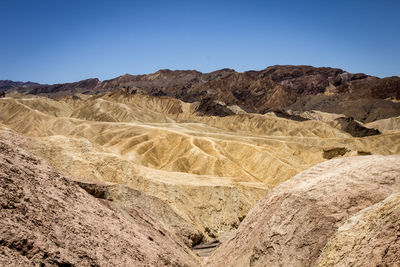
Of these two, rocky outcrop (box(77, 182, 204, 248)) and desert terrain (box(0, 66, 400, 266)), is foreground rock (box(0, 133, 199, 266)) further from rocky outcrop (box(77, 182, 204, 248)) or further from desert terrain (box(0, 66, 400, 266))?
rocky outcrop (box(77, 182, 204, 248))

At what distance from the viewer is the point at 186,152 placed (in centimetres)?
5825

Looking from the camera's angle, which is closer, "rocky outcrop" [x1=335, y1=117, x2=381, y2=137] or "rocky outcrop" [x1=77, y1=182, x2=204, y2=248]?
"rocky outcrop" [x1=77, y1=182, x2=204, y2=248]

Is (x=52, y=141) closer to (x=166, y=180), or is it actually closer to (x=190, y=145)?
(x=166, y=180)

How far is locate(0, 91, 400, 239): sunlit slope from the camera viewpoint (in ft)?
88.3

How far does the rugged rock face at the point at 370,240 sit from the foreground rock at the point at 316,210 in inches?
66.1

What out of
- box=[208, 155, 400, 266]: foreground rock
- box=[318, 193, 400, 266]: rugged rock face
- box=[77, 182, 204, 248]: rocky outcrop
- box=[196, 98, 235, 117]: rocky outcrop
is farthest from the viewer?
box=[196, 98, 235, 117]: rocky outcrop

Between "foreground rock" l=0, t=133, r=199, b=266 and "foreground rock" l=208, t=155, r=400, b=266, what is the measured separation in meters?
3.94

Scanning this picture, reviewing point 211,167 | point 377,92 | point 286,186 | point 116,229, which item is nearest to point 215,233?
point 286,186

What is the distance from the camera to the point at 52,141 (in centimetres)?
2658

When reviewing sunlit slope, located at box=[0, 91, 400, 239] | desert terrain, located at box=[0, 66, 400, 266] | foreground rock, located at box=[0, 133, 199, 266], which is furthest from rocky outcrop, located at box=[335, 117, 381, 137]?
foreground rock, located at box=[0, 133, 199, 266]

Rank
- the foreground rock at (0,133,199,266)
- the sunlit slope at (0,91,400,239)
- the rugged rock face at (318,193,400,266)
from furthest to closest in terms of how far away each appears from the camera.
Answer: the sunlit slope at (0,91,400,239), the foreground rock at (0,133,199,266), the rugged rock face at (318,193,400,266)

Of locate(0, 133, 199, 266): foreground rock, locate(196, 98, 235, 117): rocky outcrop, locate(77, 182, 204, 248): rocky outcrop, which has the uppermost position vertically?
locate(196, 98, 235, 117): rocky outcrop

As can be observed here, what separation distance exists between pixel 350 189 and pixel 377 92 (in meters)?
179

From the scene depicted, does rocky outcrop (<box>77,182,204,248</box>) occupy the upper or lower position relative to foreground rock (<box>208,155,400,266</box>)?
lower
